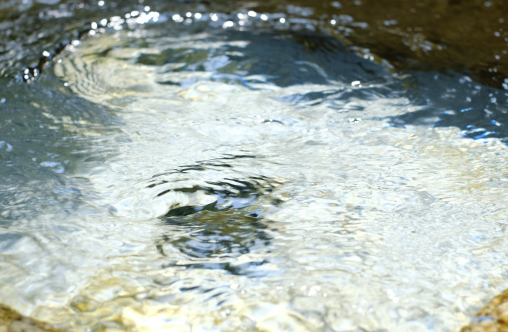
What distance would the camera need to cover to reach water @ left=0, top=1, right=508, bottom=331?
1433 mm

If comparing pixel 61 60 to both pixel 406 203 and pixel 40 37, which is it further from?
pixel 406 203

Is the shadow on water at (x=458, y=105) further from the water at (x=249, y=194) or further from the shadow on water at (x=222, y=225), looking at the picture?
the shadow on water at (x=222, y=225)

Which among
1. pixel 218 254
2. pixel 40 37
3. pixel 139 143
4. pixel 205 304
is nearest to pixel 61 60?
pixel 40 37

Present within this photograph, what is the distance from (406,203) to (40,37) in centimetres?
345

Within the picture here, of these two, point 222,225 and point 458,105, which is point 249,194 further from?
point 458,105

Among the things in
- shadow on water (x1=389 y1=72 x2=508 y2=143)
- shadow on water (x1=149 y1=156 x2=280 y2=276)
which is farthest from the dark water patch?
shadow on water (x1=389 y1=72 x2=508 y2=143)

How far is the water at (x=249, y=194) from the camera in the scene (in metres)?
1.43

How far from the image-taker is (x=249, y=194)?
6.67 feet

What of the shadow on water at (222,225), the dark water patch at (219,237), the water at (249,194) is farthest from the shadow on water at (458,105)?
the dark water patch at (219,237)

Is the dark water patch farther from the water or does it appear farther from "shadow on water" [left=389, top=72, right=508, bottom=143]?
"shadow on water" [left=389, top=72, right=508, bottom=143]

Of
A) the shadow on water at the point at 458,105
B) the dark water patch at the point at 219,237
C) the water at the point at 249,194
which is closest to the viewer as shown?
the water at the point at 249,194

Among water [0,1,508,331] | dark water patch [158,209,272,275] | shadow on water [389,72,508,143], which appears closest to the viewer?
water [0,1,508,331]

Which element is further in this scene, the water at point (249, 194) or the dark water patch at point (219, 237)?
the dark water patch at point (219, 237)

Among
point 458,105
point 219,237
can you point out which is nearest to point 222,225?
point 219,237
